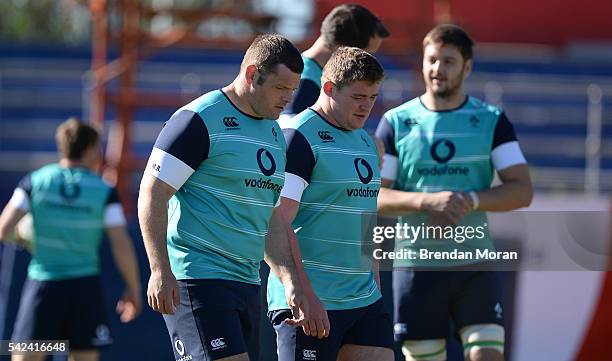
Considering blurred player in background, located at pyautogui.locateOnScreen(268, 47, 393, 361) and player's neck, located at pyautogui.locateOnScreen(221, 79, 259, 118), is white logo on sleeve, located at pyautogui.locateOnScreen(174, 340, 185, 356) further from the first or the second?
player's neck, located at pyautogui.locateOnScreen(221, 79, 259, 118)

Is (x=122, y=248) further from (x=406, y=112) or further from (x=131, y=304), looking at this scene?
(x=406, y=112)

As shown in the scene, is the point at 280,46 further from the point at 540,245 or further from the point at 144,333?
the point at 144,333

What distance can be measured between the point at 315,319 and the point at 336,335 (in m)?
0.38

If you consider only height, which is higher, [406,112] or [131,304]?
[406,112]

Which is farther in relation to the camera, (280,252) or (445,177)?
(445,177)

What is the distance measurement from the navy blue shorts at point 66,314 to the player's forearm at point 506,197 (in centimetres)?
305

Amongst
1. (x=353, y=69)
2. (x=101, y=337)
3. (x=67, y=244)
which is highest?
(x=353, y=69)

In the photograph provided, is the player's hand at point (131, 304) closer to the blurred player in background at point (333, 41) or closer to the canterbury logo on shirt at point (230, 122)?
the blurred player in background at point (333, 41)

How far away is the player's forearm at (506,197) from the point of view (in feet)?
19.3

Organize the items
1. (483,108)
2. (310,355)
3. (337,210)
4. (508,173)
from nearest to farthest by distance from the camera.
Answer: (310,355) < (337,210) < (508,173) < (483,108)

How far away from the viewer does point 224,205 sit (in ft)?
15.1

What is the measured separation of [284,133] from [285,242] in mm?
539

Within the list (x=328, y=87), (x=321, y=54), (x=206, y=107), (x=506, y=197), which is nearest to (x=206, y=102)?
(x=206, y=107)

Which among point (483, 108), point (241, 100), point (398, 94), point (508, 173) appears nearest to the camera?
point (241, 100)
